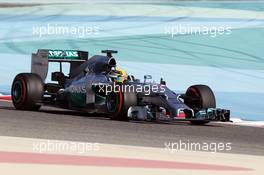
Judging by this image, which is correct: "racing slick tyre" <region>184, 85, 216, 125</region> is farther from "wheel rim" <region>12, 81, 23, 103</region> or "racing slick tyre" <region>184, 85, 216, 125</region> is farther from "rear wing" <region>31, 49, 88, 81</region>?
"wheel rim" <region>12, 81, 23, 103</region>

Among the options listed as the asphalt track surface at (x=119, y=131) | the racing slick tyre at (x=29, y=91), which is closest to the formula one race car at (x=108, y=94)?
the racing slick tyre at (x=29, y=91)

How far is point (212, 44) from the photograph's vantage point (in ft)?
105

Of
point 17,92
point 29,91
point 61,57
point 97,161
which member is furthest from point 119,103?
point 97,161

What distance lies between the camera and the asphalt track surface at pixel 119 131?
1331 cm

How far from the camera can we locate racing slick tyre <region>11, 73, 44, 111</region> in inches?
706

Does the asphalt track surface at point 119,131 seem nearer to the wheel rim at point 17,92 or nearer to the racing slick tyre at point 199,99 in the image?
the racing slick tyre at point 199,99

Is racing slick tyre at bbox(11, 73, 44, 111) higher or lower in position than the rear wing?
lower

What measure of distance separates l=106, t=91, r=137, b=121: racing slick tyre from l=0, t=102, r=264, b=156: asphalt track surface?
6.6 inches

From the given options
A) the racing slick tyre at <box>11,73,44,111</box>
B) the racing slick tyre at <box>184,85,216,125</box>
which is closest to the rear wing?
the racing slick tyre at <box>11,73,44,111</box>

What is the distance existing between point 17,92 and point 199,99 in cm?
380

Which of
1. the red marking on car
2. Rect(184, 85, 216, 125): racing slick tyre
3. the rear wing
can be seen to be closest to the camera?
the red marking on car

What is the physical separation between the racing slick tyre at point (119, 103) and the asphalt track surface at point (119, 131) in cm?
17
